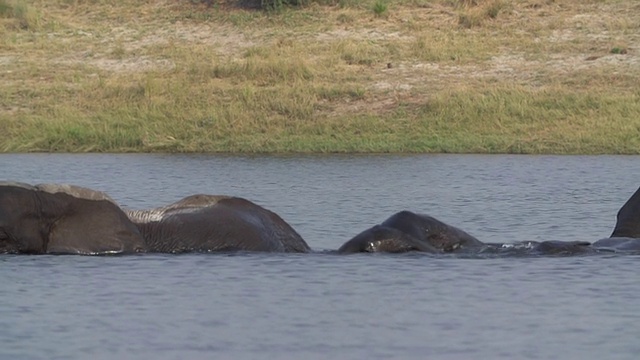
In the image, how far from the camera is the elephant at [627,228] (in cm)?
1037

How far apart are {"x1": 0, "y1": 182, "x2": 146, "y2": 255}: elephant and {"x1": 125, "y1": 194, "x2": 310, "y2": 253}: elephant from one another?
0.26 meters

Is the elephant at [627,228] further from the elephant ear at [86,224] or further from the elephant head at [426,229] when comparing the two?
the elephant ear at [86,224]

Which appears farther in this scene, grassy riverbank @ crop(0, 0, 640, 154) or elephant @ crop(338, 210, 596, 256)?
grassy riverbank @ crop(0, 0, 640, 154)

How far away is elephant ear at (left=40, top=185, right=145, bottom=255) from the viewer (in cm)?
979

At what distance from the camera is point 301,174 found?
699 inches

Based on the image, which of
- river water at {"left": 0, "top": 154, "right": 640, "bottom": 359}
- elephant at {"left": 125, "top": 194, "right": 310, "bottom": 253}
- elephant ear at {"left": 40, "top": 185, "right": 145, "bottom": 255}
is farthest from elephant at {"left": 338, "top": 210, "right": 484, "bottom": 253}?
elephant ear at {"left": 40, "top": 185, "right": 145, "bottom": 255}

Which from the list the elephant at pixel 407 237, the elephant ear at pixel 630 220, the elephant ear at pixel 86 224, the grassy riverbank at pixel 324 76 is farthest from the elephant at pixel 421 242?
the grassy riverbank at pixel 324 76

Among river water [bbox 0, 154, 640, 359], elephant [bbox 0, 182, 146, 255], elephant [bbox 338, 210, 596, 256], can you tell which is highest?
elephant [bbox 0, 182, 146, 255]

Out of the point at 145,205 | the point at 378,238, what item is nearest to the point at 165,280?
the point at 378,238

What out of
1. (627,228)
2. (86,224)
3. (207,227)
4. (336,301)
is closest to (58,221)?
(86,224)

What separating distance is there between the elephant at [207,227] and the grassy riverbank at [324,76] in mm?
10103

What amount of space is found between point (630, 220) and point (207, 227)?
9.95 feet

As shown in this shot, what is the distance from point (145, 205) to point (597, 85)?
32.6 ft

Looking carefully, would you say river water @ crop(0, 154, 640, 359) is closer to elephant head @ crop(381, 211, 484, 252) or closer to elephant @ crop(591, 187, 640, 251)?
elephant head @ crop(381, 211, 484, 252)
